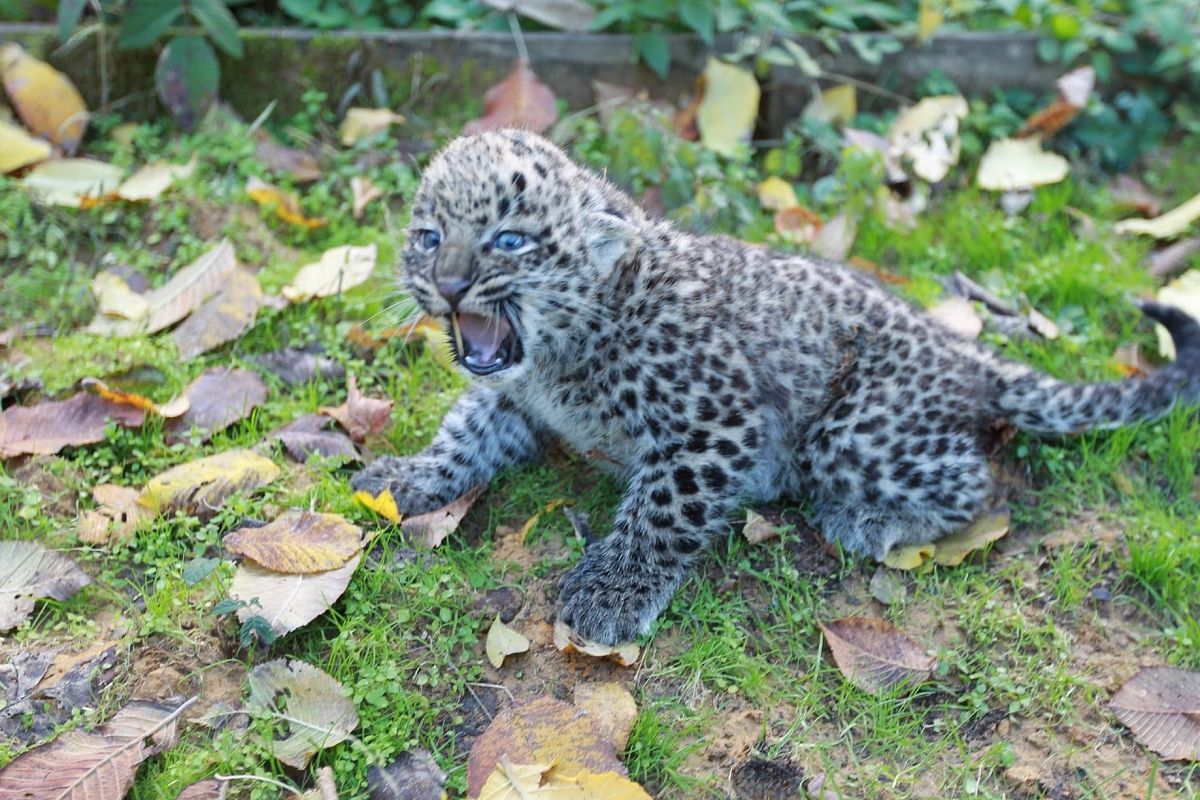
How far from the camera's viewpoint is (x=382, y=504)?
4332 millimetres

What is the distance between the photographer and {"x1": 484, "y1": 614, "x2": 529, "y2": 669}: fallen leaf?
12.7 ft

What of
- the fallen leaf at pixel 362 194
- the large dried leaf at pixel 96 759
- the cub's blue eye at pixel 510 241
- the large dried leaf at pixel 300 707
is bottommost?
the large dried leaf at pixel 300 707

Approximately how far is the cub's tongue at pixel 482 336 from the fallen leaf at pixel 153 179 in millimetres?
2720

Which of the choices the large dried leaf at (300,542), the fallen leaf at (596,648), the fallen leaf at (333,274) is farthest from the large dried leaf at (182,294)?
the fallen leaf at (596,648)

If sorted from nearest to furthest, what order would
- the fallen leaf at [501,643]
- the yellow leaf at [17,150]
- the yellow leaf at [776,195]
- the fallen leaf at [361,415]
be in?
the fallen leaf at [501,643]
the fallen leaf at [361,415]
the yellow leaf at [17,150]
the yellow leaf at [776,195]

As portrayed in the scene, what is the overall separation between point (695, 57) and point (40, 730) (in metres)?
5.13

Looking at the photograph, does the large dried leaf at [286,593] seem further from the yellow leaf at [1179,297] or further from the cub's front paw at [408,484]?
the yellow leaf at [1179,297]

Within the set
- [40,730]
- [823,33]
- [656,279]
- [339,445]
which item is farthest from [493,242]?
[823,33]

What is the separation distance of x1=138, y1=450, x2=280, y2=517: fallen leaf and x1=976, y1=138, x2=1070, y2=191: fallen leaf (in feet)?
14.2

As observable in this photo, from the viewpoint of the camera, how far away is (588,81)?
6859mm

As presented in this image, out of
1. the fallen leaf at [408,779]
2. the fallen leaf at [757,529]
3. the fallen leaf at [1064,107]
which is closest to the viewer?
the fallen leaf at [408,779]

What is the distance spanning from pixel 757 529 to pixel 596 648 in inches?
35.4

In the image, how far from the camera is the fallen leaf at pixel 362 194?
6.16 meters

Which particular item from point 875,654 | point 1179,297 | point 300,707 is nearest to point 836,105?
point 1179,297
